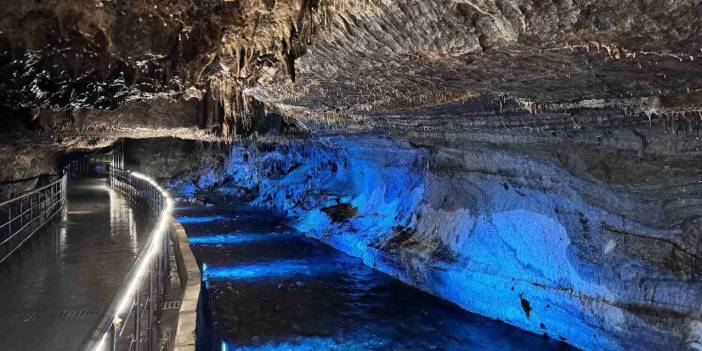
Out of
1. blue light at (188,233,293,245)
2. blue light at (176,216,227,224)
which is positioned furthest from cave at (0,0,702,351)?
blue light at (176,216,227,224)

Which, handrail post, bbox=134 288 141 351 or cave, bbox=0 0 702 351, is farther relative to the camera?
cave, bbox=0 0 702 351

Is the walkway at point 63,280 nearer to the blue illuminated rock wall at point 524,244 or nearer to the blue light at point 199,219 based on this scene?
the blue illuminated rock wall at point 524,244

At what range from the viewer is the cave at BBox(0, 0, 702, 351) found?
4008 millimetres

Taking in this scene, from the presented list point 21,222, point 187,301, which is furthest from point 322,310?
point 21,222

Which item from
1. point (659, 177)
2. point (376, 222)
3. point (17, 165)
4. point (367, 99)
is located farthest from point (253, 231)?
point (659, 177)

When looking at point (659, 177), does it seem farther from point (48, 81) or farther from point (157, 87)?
point (48, 81)

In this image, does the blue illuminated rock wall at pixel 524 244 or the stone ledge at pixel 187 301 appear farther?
the blue illuminated rock wall at pixel 524 244

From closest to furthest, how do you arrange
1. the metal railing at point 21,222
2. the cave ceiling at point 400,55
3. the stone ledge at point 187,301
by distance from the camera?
the cave ceiling at point 400,55 < the stone ledge at point 187,301 < the metal railing at point 21,222

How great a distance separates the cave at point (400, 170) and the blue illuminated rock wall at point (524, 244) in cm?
4

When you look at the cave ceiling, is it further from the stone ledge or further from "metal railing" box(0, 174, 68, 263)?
"metal railing" box(0, 174, 68, 263)

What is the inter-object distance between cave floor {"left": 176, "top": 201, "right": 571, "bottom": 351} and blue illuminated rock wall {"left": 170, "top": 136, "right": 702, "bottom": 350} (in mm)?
486

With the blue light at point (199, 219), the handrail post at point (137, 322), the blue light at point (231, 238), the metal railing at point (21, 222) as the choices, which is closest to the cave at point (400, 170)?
the handrail post at point (137, 322)

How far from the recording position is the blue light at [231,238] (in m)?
15.4

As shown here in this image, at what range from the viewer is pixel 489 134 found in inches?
343
